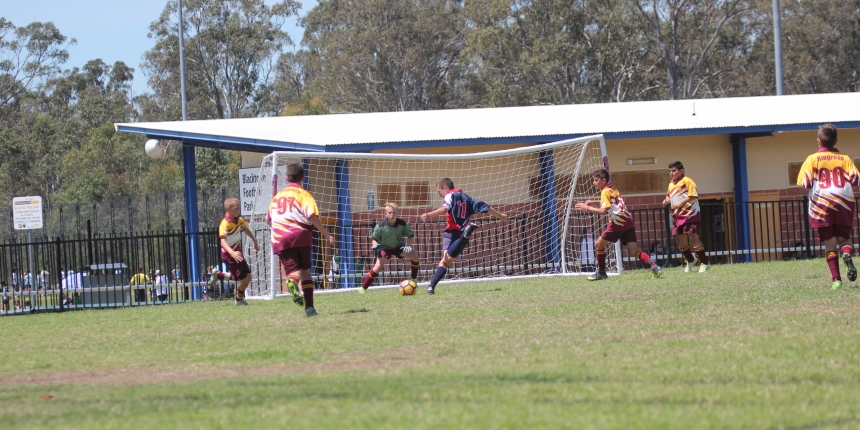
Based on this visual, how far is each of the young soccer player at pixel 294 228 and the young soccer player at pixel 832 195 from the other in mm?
5355

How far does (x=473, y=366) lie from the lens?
636 centimetres

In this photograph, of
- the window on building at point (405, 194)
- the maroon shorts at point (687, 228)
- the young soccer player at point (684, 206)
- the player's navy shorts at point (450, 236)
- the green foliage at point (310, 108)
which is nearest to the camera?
the player's navy shorts at point (450, 236)

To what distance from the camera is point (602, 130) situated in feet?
71.6

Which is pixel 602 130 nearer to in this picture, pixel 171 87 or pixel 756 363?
pixel 756 363

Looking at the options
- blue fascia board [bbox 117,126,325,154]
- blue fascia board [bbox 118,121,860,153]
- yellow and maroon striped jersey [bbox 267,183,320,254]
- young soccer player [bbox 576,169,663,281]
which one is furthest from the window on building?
yellow and maroon striped jersey [bbox 267,183,320,254]

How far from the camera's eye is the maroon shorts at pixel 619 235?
47.9ft

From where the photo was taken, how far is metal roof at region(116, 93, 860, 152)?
811 inches

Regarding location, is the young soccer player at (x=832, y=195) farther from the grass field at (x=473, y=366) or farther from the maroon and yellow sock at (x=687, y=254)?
the maroon and yellow sock at (x=687, y=254)

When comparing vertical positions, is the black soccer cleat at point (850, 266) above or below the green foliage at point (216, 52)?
below

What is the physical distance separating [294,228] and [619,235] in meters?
6.13

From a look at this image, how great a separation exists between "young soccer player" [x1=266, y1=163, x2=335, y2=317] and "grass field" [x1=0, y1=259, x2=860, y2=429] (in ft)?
1.86

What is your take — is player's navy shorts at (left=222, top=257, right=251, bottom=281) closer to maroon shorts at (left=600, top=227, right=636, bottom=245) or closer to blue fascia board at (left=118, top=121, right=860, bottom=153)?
maroon shorts at (left=600, top=227, right=636, bottom=245)

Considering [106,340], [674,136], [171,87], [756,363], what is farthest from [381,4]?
[756,363]

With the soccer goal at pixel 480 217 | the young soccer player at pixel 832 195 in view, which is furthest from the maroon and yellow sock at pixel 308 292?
the soccer goal at pixel 480 217
